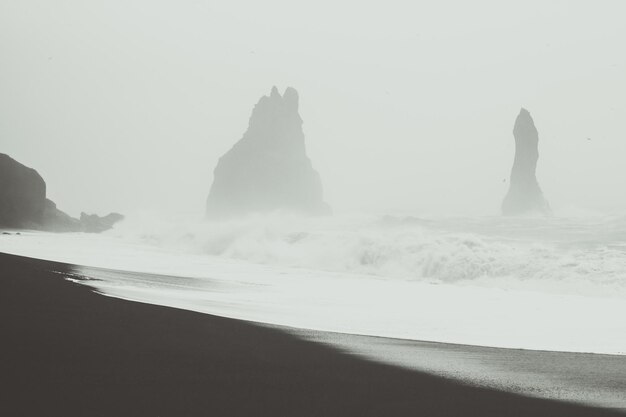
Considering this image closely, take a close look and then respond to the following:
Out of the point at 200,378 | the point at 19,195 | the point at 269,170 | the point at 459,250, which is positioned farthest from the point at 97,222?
the point at 200,378

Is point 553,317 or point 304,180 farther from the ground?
point 304,180

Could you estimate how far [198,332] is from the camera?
995 centimetres

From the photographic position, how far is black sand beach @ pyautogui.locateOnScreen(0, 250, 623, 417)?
5496 mm

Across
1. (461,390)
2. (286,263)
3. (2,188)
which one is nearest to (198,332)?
(461,390)

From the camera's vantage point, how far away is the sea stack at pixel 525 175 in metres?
102

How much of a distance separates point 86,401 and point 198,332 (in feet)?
15.1

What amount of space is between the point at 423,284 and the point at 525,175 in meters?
85.2

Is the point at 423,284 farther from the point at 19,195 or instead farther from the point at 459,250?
the point at 19,195

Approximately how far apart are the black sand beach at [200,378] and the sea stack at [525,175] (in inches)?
3788

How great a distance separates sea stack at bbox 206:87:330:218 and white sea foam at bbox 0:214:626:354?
78417 mm

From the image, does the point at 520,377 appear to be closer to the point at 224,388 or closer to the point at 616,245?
the point at 224,388

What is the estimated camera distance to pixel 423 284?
Answer: 23.8 meters

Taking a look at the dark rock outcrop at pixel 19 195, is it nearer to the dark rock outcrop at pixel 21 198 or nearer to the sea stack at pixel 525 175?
the dark rock outcrop at pixel 21 198

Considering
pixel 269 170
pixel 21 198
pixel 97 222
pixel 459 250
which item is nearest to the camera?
pixel 459 250
